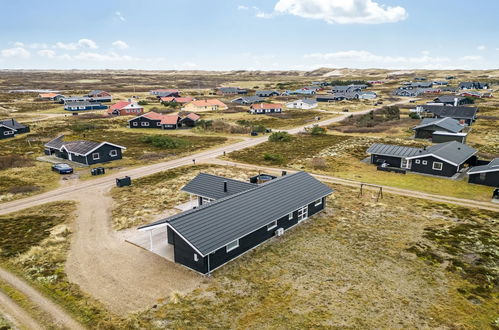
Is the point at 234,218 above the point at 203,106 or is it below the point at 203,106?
below

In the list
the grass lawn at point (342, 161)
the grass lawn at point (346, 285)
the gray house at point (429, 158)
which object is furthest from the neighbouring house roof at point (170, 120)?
the grass lawn at point (346, 285)

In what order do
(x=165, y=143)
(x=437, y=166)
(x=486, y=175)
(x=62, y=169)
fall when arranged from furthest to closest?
(x=165, y=143) → (x=62, y=169) → (x=437, y=166) → (x=486, y=175)

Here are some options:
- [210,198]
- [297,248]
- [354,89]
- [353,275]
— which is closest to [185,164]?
[210,198]

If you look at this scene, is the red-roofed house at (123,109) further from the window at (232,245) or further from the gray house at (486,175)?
the gray house at (486,175)

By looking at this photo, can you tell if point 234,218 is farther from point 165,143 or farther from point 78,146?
point 165,143

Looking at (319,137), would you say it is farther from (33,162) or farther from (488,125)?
(33,162)

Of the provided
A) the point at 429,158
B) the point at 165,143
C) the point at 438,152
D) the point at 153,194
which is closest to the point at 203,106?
the point at 165,143
